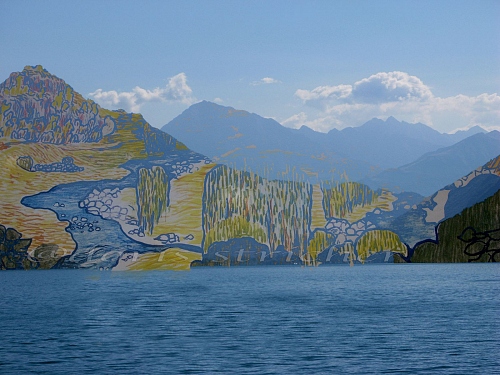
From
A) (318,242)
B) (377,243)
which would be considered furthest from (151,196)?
(377,243)

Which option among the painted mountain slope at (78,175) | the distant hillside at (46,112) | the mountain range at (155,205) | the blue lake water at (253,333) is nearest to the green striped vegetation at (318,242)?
the mountain range at (155,205)

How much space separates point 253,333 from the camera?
36.8 metres

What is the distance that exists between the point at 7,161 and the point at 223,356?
111m

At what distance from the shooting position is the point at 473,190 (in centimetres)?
14000

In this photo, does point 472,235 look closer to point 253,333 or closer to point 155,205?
point 155,205

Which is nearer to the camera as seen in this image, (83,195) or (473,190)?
(83,195)

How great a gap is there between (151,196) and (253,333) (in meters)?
96.4

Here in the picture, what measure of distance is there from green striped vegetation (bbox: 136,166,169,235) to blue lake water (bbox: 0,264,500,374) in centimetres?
6415

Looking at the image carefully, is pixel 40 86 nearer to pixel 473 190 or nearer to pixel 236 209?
pixel 236 209

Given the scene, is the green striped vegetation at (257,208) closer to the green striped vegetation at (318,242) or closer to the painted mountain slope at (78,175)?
the green striped vegetation at (318,242)

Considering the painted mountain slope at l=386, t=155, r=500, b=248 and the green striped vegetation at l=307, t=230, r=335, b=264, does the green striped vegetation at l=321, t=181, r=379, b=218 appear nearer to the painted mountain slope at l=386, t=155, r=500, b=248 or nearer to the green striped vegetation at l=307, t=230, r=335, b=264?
the green striped vegetation at l=307, t=230, r=335, b=264

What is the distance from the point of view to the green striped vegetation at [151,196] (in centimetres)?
12909

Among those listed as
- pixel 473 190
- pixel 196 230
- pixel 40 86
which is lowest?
pixel 196 230

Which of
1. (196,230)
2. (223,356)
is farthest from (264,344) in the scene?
(196,230)
